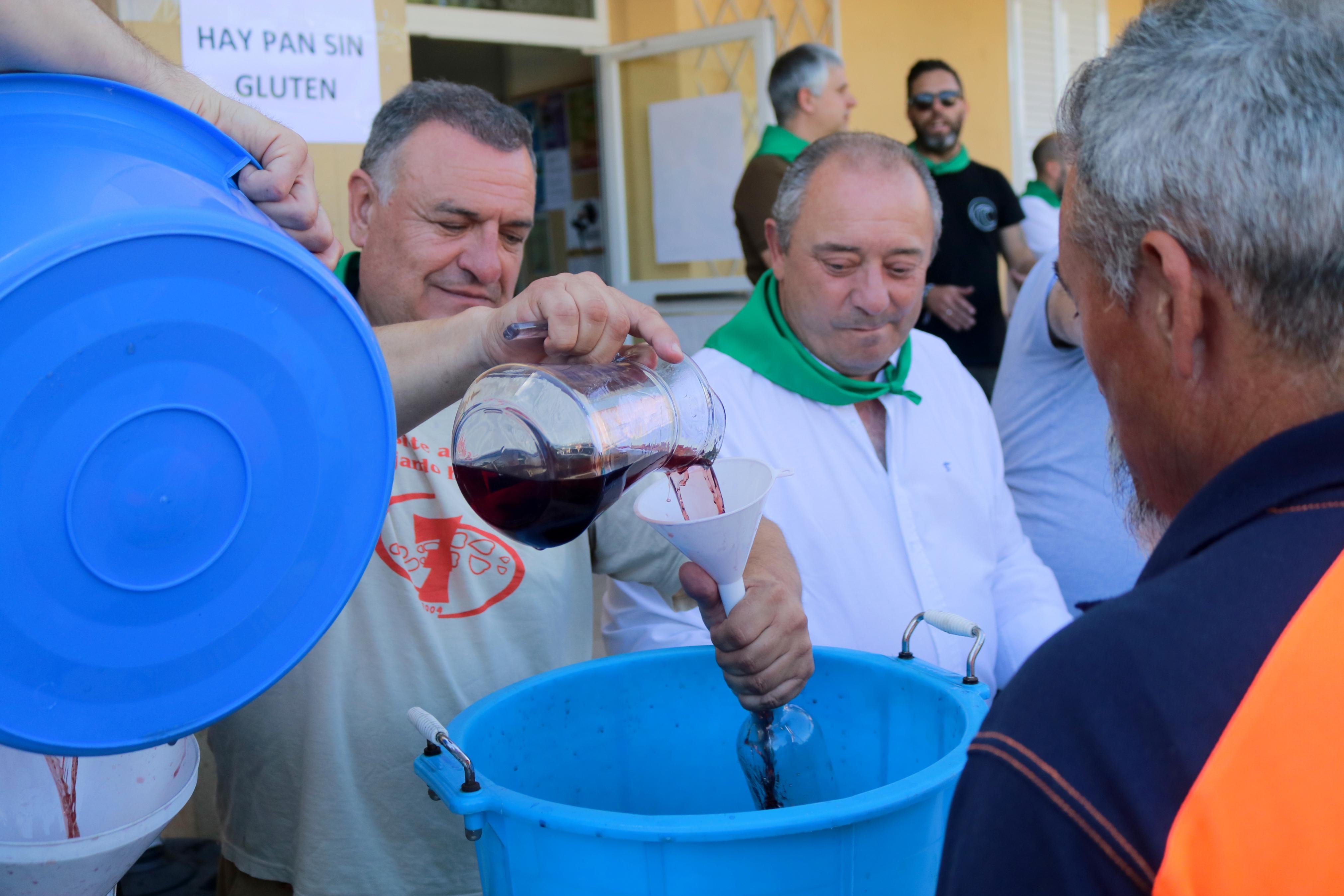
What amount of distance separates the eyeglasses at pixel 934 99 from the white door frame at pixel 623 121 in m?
0.78

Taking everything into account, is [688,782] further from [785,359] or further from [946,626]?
[785,359]

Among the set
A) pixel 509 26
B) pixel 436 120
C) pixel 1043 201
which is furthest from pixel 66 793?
pixel 1043 201

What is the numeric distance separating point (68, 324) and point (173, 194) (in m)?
0.15

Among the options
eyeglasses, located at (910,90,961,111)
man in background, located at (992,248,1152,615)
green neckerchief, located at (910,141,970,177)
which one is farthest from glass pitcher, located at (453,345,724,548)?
eyeglasses, located at (910,90,961,111)

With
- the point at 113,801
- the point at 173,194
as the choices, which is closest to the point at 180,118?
the point at 173,194

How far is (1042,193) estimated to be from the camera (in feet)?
18.6

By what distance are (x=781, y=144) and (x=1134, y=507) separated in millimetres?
3437

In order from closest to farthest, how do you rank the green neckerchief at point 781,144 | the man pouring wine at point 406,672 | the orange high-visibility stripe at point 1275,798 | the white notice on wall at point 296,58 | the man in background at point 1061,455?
1. the orange high-visibility stripe at point 1275,798
2. the man pouring wine at point 406,672
3. the man in background at point 1061,455
4. the white notice on wall at point 296,58
5. the green neckerchief at point 781,144

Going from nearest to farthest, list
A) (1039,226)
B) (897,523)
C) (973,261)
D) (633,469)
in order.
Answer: (633,469) → (897,523) → (973,261) → (1039,226)

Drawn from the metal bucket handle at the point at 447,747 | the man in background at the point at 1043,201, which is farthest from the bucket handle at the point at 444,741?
the man in background at the point at 1043,201

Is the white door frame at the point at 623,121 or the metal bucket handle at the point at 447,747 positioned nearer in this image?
the metal bucket handle at the point at 447,747

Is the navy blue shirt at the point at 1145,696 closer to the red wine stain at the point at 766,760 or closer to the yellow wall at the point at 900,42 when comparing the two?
the red wine stain at the point at 766,760

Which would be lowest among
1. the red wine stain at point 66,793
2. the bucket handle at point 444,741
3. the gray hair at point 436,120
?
the bucket handle at point 444,741

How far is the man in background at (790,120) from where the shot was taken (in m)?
4.08
